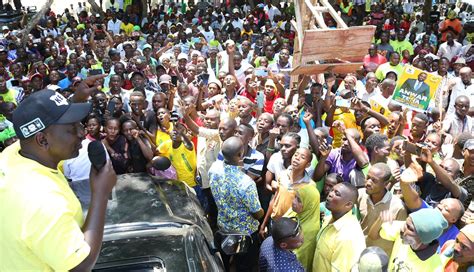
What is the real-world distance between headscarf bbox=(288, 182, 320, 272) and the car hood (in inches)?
32.4

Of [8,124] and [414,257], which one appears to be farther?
[8,124]

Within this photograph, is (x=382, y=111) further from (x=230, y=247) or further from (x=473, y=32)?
(x=473, y=32)

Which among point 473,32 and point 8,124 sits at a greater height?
point 8,124

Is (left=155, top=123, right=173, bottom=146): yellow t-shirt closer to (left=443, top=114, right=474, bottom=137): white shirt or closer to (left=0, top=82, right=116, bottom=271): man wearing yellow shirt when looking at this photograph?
(left=0, top=82, right=116, bottom=271): man wearing yellow shirt

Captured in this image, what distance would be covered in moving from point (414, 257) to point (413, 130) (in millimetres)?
2583

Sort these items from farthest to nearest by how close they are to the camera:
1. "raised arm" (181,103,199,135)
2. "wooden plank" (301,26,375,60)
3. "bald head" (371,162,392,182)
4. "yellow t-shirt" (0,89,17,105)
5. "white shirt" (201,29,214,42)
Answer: "white shirt" (201,29,214,42)
"yellow t-shirt" (0,89,17,105)
"raised arm" (181,103,199,135)
"wooden plank" (301,26,375,60)
"bald head" (371,162,392,182)

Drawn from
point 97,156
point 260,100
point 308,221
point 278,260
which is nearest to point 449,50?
point 260,100

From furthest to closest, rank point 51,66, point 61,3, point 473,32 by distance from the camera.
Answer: point 61,3 → point 473,32 → point 51,66

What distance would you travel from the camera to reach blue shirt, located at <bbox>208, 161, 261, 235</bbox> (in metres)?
3.83

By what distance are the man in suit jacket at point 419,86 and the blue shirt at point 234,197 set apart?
305 centimetres

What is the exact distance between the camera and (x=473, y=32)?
13.9 metres

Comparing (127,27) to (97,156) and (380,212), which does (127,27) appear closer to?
(380,212)

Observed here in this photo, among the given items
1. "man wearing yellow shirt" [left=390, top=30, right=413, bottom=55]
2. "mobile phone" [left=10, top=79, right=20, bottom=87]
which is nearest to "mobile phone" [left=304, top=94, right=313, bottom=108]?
"mobile phone" [left=10, top=79, right=20, bottom=87]

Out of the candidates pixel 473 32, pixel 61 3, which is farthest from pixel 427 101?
pixel 61 3
